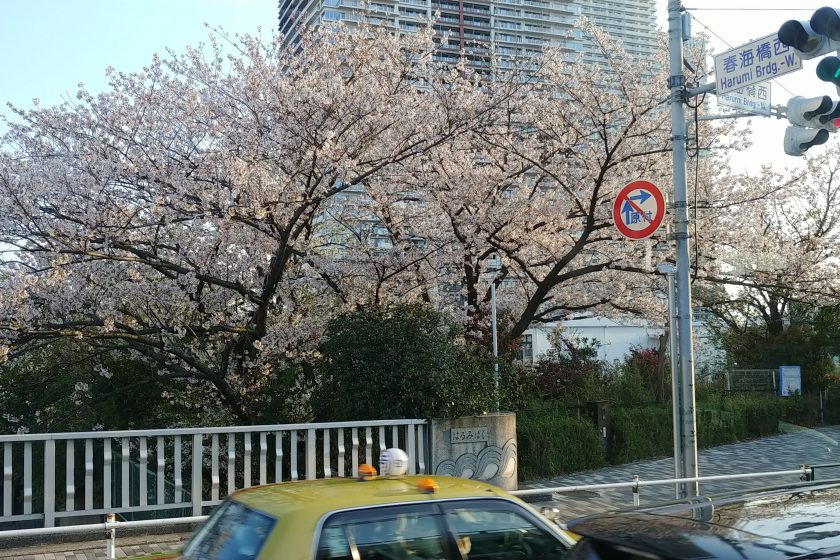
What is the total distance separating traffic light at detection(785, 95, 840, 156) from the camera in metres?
8.77

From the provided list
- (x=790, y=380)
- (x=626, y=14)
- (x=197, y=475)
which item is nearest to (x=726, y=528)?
(x=197, y=475)

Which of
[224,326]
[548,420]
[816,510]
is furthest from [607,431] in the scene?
[816,510]

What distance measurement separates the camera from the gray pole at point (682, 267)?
10016 mm

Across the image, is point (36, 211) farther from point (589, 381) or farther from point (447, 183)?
point (589, 381)

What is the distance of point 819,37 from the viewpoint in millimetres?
7754

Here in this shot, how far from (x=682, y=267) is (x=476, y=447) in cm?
354

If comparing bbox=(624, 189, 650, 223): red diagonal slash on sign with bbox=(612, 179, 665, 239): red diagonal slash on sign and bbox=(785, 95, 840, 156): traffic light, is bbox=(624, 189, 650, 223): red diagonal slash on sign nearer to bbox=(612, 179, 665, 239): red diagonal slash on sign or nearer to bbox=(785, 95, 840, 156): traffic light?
bbox=(612, 179, 665, 239): red diagonal slash on sign

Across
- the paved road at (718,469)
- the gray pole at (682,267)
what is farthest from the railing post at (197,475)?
the gray pole at (682,267)

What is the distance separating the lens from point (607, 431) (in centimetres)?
1556

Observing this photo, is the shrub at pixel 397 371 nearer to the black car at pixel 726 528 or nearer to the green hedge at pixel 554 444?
the green hedge at pixel 554 444

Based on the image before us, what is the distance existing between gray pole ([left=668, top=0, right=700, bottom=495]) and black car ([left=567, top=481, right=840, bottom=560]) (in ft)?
21.2

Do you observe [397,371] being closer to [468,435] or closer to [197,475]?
[468,435]

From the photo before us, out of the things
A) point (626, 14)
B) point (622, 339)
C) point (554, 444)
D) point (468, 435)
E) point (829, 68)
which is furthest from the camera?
point (626, 14)

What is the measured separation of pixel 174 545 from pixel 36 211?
6.93 metres
